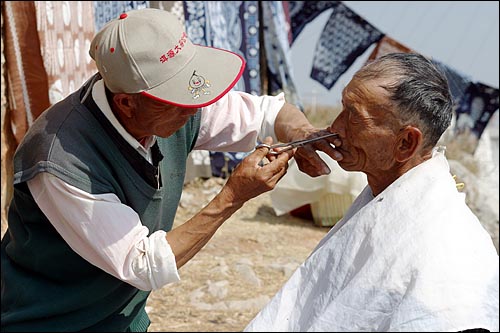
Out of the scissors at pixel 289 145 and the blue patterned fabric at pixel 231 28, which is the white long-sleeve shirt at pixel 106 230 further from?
the blue patterned fabric at pixel 231 28

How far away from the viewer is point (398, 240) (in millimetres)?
2145

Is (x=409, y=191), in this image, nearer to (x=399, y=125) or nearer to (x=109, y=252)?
(x=399, y=125)

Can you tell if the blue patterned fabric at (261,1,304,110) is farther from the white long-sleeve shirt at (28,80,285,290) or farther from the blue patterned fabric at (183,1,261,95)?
the white long-sleeve shirt at (28,80,285,290)

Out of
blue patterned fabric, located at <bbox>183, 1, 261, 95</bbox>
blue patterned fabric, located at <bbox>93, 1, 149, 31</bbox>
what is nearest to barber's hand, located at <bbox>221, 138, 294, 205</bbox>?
blue patterned fabric, located at <bbox>93, 1, 149, 31</bbox>

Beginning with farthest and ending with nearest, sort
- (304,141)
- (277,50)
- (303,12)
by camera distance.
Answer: (303,12), (277,50), (304,141)

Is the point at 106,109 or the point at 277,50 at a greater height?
the point at 106,109

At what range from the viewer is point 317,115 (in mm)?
13906

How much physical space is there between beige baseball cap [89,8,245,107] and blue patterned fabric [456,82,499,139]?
7.84m

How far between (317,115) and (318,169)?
11.3 m

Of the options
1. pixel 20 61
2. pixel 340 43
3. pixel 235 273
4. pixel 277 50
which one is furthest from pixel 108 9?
pixel 340 43

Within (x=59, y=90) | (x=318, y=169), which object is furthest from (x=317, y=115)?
(x=318, y=169)

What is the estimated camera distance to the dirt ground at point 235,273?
488 cm

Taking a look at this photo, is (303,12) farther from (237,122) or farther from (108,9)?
(237,122)

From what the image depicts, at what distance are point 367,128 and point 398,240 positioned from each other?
38 centimetres
